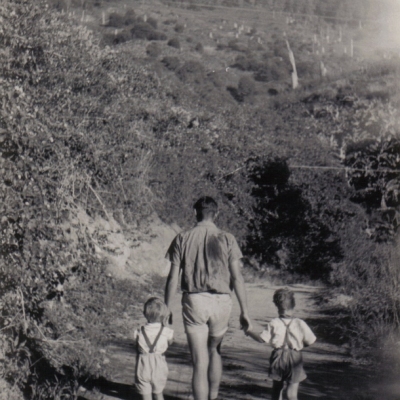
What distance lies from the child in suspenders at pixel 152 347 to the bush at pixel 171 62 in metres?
14.5

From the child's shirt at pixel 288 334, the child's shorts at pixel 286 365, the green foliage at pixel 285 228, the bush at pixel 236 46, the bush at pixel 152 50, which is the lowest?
the green foliage at pixel 285 228

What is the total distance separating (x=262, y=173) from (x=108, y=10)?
5365mm

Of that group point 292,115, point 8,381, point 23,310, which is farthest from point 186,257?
point 292,115

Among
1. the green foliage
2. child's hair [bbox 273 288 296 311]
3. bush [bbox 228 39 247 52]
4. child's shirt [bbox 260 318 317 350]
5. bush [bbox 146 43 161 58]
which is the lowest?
the green foliage

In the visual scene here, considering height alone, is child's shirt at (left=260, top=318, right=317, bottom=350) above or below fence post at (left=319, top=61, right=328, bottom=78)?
below

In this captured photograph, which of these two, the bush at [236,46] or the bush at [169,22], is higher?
the bush at [169,22]

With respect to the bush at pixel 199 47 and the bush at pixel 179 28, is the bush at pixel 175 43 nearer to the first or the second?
Answer: the bush at pixel 179 28

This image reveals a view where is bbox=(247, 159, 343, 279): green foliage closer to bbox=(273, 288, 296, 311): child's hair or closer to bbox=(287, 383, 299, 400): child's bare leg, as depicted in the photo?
bbox=(287, 383, 299, 400): child's bare leg

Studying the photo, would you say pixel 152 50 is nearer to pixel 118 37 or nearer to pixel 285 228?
pixel 118 37

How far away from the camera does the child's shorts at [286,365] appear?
4.34 metres

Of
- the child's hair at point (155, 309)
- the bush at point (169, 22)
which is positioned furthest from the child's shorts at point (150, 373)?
the bush at point (169, 22)

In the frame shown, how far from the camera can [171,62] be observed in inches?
719

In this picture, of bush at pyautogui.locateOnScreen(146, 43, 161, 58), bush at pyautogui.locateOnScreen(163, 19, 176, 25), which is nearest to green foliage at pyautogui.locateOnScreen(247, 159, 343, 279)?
bush at pyautogui.locateOnScreen(146, 43, 161, 58)

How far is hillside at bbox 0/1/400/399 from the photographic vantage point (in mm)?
5023
